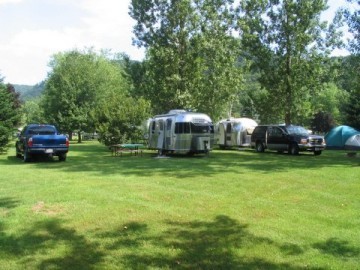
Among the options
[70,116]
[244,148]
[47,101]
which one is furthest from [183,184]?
[47,101]

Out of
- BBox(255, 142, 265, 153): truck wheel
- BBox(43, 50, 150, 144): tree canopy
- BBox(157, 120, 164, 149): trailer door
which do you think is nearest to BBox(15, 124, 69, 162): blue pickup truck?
BBox(157, 120, 164, 149): trailer door

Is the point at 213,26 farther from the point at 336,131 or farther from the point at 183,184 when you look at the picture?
the point at 183,184

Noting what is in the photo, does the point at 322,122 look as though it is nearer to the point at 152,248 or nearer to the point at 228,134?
the point at 228,134

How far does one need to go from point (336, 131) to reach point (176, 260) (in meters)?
27.8

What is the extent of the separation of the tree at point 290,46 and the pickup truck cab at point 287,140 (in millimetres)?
5016

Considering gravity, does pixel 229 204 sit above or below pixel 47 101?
below

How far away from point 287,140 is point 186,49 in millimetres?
12653

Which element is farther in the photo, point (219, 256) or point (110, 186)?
point (110, 186)

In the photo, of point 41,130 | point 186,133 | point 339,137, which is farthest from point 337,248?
point 339,137

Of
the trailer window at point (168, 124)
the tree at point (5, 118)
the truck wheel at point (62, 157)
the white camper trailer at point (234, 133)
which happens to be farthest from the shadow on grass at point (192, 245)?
the white camper trailer at point (234, 133)

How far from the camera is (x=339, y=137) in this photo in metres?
30.2

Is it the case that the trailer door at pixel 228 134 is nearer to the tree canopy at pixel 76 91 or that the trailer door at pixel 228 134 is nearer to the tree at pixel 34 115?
A: the tree canopy at pixel 76 91

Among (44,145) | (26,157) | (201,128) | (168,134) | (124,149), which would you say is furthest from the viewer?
(124,149)

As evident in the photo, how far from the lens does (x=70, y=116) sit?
139ft
